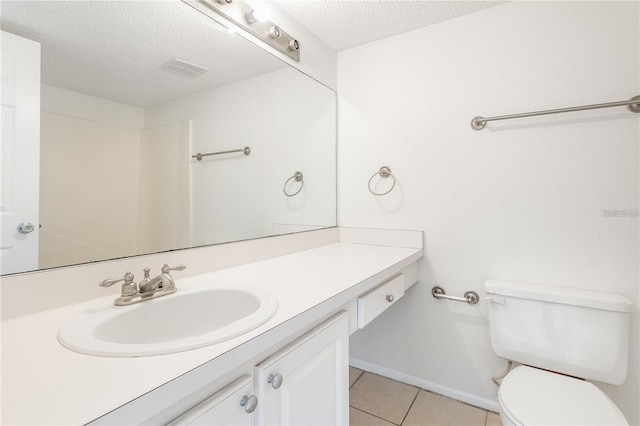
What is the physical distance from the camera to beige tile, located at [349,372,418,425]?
1.52 metres

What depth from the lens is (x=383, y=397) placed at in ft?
5.37

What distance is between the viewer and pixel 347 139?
6.36 ft

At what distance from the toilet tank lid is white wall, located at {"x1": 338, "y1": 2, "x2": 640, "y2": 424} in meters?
0.07

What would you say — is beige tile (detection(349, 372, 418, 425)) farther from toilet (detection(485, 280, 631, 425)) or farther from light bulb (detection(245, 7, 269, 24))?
light bulb (detection(245, 7, 269, 24))

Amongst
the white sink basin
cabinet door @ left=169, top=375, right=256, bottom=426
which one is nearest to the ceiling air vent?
the white sink basin

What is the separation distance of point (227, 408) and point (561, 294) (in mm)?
1356

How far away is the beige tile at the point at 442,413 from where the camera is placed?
4.72ft

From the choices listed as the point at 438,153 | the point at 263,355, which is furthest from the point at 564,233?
the point at 263,355

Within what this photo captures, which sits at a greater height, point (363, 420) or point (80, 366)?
A: point (80, 366)

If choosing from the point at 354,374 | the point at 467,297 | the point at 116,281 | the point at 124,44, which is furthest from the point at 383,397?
the point at 124,44

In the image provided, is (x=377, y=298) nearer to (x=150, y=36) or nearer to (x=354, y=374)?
(x=354, y=374)

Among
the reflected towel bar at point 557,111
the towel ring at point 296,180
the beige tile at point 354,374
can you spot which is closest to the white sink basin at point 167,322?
the towel ring at point 296,180

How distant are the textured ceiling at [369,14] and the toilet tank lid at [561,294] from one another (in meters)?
1.39

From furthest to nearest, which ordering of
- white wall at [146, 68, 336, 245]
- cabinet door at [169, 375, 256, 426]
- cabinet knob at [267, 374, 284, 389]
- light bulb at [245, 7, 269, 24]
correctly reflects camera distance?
light bulb at [245, 7, 269, 24] < white wall at [146, 68, 336, 245] < cabinet knob at [267, 374, 284, 389] < cabinet door at [169, 375, 256, 426]
